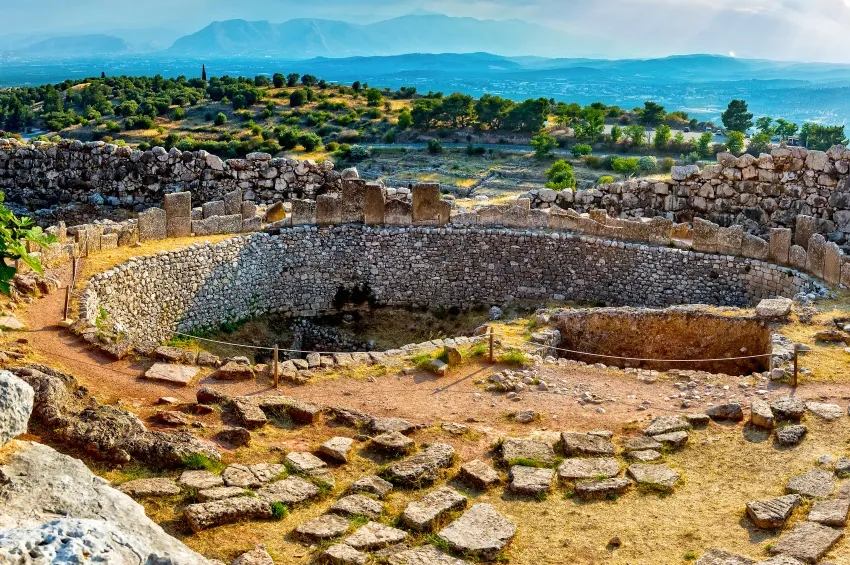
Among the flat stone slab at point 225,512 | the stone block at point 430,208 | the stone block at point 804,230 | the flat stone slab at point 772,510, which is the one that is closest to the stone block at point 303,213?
the stone block at point 430,208

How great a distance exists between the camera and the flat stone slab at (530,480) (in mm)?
11680

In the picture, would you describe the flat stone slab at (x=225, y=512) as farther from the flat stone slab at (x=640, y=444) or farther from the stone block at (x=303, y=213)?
the stone block at (x=303, y=213)

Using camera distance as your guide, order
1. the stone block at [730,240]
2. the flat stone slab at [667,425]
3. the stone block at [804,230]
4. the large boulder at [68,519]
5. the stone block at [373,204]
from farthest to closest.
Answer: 1. the stone block at [373,204]
2. the stone block at [804,230]
3. the stone block at [730,240]
4. the flat stone slab at [667,425]
5. the large boulder at [68,519]

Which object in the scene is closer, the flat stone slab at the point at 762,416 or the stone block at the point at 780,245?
the flat stone slab at the point at 762,416

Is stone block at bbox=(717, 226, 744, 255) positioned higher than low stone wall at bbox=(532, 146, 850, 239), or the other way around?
low stone wall at bbox=(532, 146, 850, 239)

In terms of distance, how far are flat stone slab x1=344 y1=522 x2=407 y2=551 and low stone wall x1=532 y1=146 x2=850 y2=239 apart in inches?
652

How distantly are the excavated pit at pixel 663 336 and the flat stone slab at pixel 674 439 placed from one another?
17.2 ft

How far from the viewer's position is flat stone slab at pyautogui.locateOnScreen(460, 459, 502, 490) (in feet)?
38.8

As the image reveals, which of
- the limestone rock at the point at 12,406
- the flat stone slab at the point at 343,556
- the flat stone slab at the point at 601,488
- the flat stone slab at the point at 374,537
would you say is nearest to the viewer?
the limestone rock at the point at 12,406

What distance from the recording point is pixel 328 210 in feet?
78.3

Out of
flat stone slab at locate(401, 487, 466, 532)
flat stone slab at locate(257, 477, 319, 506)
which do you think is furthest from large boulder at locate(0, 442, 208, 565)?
flat stone slab at locate(401, 487, 466, 532)

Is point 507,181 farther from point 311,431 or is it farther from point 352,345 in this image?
point 311,431

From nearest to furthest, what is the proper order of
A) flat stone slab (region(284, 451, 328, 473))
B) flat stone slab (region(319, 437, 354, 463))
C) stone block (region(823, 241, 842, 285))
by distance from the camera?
flat stone slab (region(284, 451, 328, 473)), flat stone slab (region(319, 437, 354, 463)), stone block (region(823, 241, 842, 285))

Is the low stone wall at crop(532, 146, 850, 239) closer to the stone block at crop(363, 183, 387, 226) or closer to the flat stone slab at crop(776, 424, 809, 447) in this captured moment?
the stone block at crop(363, 183, 387, 226)
